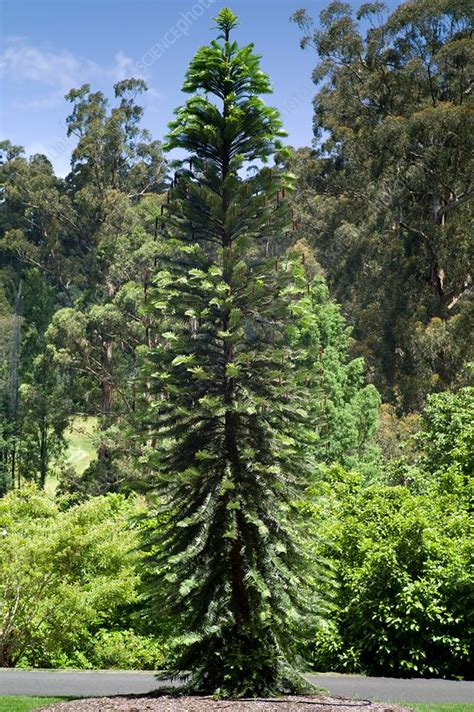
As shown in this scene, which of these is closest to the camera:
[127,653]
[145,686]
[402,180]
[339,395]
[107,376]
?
[145,686]

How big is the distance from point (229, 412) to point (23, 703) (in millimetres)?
4228

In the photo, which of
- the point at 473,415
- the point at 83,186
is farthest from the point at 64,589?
the point at 83,186

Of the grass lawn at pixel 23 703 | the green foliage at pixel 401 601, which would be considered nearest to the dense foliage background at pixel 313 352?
the green foliage at pixel 401 601

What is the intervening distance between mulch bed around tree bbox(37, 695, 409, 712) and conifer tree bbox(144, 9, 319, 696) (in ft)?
1.48

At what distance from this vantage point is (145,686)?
40.8 feet

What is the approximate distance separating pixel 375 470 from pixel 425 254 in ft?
35.3

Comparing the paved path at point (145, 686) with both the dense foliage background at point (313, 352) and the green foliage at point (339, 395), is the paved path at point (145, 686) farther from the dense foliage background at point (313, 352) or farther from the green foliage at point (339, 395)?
the green foliage at point (339, 395)

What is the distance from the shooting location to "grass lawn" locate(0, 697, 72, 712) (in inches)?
404

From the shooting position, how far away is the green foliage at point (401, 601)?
43.3 ft

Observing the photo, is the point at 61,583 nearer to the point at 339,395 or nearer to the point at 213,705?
the point at 213,705

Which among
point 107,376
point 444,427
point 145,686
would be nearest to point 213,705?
point 145,686

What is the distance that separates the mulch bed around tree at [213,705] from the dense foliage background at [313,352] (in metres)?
0.79

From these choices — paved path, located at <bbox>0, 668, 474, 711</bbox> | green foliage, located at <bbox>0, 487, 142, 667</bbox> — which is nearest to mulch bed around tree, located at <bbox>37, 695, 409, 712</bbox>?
paved path, located at <bbox>0, 668, 474, 711</bbox>

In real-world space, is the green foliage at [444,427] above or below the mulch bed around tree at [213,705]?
above
